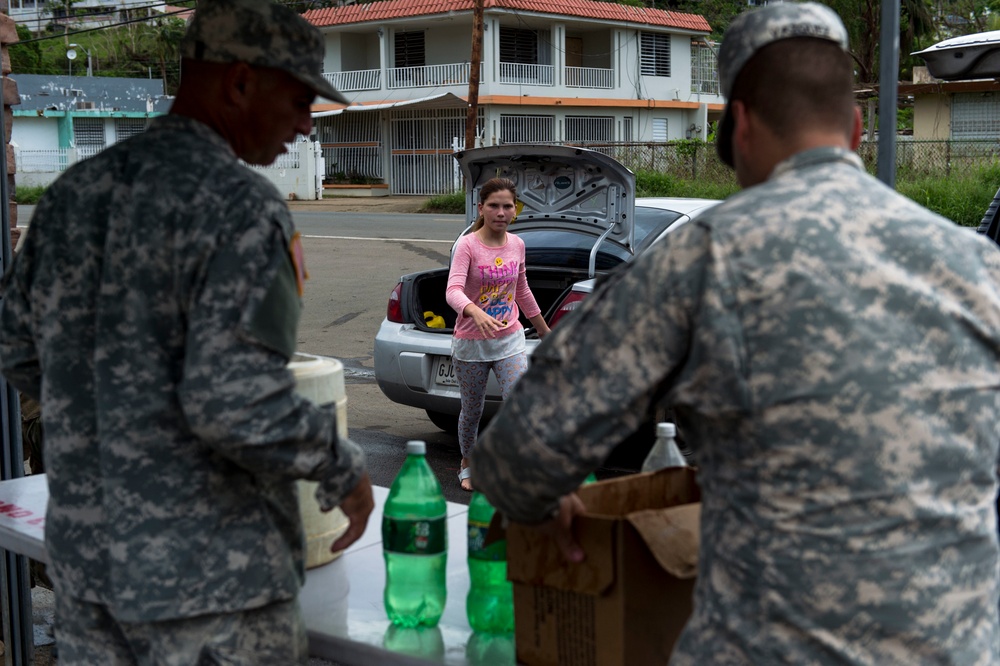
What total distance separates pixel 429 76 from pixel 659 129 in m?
10.5

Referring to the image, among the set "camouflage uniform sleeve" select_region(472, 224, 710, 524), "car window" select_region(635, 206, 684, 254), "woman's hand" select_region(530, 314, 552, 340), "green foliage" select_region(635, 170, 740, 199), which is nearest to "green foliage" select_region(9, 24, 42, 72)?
"green foliage" select_region(635, 170, 740, 199)

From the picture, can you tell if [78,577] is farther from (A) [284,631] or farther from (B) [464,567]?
(B) [464,567]

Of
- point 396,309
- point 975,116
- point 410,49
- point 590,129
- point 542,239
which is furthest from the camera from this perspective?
point 590,129

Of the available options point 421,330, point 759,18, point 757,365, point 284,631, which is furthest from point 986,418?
point 421,330

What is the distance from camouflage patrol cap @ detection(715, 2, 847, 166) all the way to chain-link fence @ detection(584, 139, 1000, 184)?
60.1ft

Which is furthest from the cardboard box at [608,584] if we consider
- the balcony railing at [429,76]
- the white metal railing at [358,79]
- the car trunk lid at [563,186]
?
the white metal railing at [358,79]

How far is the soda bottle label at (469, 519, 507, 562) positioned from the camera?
2225 mm

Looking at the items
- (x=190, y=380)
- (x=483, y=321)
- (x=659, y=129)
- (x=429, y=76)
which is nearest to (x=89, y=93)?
(x=429, y=76)

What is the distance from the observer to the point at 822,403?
151cm

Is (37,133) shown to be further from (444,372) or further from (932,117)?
(444,372)

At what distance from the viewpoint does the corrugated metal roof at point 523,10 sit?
35.9m

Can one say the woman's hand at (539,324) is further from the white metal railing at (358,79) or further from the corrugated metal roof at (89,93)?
the corrugated metal roof at (89,93)

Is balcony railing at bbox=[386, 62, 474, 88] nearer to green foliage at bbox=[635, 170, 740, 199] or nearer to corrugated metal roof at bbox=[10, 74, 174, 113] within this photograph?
corrugated metal roof at bbox=[10, 74, 174, 113]

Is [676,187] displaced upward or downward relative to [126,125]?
downward
